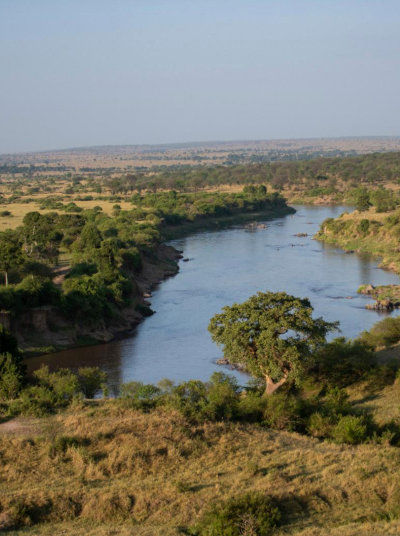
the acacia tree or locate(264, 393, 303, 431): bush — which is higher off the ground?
the acacia tree

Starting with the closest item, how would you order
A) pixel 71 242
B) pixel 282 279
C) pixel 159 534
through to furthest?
pixel 159 534
pixel 282 279
pixel 71 242

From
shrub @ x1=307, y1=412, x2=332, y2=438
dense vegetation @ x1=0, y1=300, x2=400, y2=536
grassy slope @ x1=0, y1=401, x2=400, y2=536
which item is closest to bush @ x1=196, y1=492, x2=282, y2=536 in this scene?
dense vegetation @ x1=0, y1=300, x2=400, y2=536

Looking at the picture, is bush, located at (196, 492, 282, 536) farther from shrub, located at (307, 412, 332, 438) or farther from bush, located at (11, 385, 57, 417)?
bush, located at (11, 385, 57, 417)

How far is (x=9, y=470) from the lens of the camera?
544 inches

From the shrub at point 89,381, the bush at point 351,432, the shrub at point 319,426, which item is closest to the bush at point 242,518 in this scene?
the bush at point 351,432

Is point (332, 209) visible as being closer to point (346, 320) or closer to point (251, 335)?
point (346, 320)

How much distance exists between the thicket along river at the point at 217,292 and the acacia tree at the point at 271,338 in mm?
6336

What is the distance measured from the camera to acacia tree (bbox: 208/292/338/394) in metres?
19.4

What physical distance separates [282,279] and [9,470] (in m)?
32.8

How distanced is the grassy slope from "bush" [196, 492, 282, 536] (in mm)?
360

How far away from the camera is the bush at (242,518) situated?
35.5 feet

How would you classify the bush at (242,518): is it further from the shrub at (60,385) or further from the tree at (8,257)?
the tree at (8,257)

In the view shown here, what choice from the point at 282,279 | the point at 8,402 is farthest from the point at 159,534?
the point at 282,279

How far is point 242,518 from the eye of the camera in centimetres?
1098
